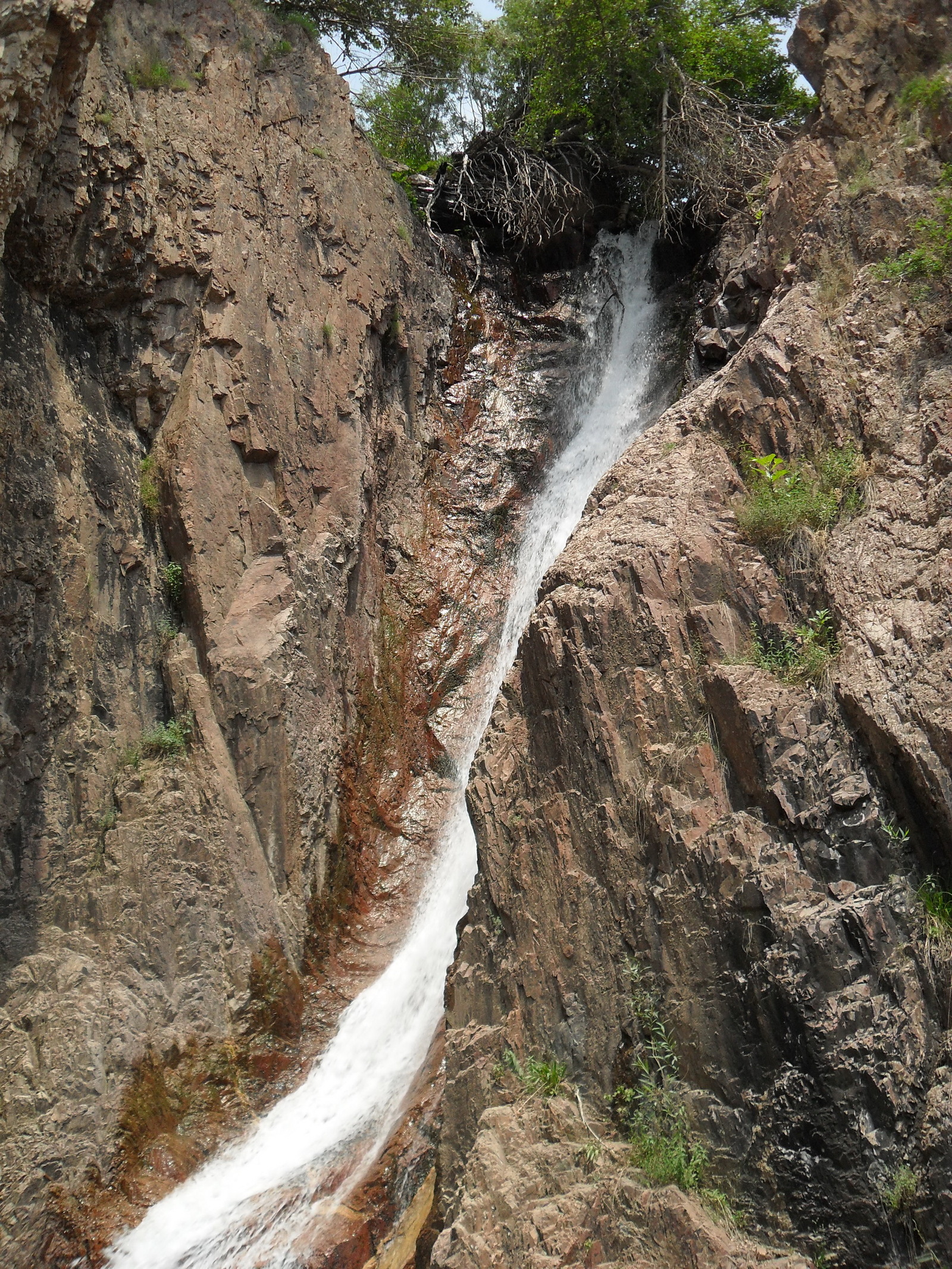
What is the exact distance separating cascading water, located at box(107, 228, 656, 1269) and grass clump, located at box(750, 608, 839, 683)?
4.18 m

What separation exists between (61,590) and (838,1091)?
648 cm

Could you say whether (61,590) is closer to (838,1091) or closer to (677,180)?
(838,1091)

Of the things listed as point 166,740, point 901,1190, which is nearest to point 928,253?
point 901,1190

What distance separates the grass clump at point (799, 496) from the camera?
245 inches

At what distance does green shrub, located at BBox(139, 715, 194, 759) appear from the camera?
802cm

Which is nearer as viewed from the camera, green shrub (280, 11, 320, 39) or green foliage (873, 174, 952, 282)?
green foliage (873, 174, 952, 282)

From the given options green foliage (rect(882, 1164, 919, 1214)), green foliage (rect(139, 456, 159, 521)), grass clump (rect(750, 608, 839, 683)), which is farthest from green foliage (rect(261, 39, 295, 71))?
green foliage (rect(882, 1164, 919, 1214))

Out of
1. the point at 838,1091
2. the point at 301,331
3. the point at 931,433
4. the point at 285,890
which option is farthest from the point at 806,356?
the point at 285,890

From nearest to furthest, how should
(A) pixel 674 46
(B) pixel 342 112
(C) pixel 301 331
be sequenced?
1. (C) pixel 301 331
2. (B) pixel 342 112
3. (A) pixel 674 46

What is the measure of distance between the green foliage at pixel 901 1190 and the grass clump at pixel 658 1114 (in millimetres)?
772

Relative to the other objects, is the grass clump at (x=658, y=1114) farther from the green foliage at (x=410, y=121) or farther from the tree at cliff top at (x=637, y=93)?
the green foliage at (x=410, y=121)

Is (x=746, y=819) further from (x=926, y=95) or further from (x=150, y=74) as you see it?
(x=150, y=74)

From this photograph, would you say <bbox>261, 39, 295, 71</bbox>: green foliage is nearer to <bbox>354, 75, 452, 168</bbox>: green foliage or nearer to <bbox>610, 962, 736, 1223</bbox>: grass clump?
<bbox>354, 75, 452, 168</bbox>: green foliage

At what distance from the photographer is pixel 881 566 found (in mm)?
Result: 5742
